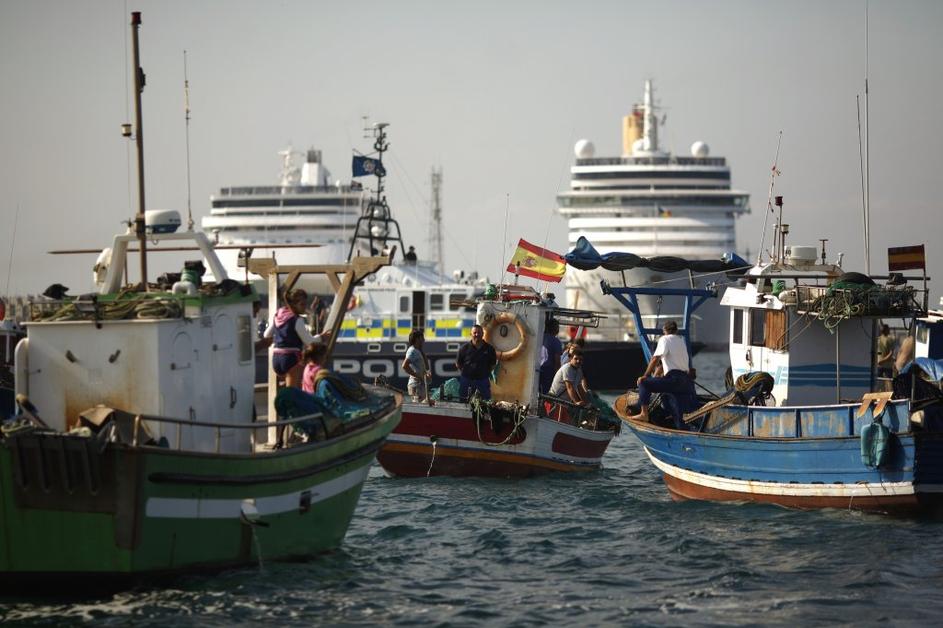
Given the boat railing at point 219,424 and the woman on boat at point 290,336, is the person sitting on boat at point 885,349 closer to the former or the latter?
the woman on boat at point 290,336

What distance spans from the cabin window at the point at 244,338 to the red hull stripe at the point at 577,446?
7.53 meters

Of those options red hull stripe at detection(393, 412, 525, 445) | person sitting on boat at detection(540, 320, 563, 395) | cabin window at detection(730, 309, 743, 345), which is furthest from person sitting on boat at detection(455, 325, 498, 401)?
cabin window at detection(730, 309, 743, 345)

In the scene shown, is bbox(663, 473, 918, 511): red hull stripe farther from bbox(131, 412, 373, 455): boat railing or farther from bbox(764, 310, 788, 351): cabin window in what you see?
bbox(131, 412, 373, 455): boat railing

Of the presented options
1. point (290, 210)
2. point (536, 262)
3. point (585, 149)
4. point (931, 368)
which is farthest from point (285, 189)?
point (931, 368)

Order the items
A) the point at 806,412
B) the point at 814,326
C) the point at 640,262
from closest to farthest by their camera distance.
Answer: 1. the point at 806,412
2. the point at 814,326
3. the point at 640,262

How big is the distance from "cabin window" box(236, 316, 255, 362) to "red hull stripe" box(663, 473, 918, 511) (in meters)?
7.11

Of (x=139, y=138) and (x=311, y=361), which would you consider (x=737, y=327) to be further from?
(x=139, y=138)

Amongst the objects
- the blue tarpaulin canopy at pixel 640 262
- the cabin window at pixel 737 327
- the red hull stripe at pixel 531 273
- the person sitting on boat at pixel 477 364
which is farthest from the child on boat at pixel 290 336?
the red hull stripe at pixel 531 273

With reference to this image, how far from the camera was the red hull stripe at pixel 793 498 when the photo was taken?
53.7ft

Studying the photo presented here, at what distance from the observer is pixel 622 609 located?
12719 mm

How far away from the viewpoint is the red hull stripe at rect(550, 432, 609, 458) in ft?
69.6

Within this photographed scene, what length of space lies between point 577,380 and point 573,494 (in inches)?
111

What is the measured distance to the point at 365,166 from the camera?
45.1 meters

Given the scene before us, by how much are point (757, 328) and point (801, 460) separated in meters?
3.59
